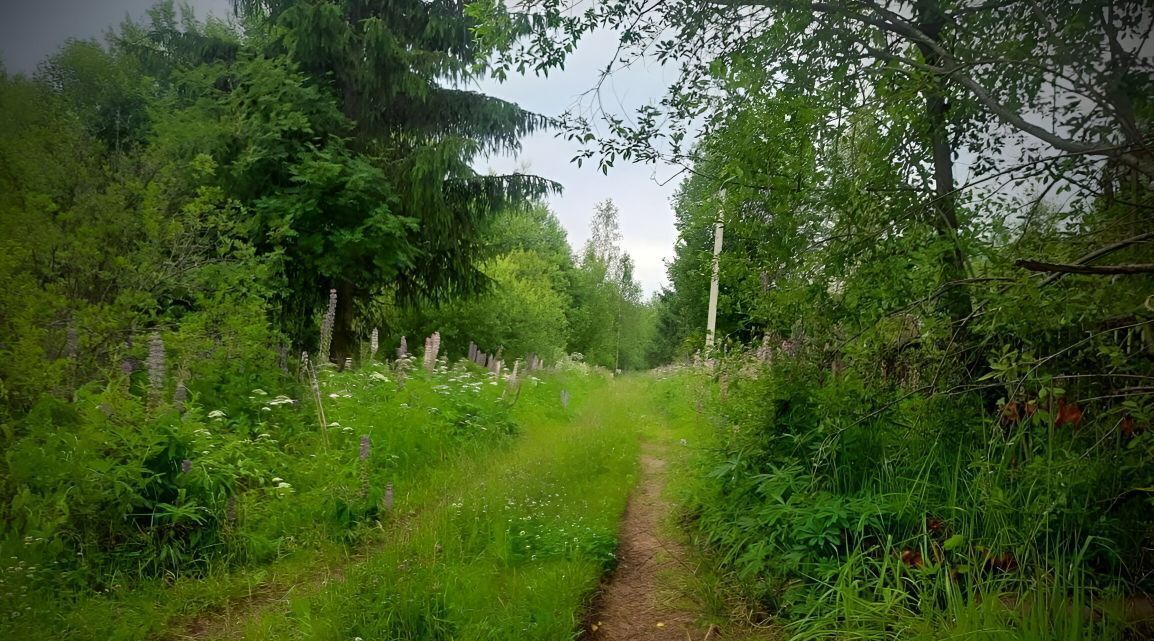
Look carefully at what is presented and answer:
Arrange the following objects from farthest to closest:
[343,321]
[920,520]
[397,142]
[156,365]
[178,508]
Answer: [397,142] → [343,321] → [156,365] → [178,508] → [920,520]

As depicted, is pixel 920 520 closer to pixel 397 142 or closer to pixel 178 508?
pixel 178 508

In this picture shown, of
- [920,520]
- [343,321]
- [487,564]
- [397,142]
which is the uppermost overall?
[397,142]

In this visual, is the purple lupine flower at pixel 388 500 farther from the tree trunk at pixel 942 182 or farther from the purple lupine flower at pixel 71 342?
the tree trunk at pixel 942 182

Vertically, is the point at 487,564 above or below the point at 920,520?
below

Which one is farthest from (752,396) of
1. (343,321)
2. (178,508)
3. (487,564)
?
(343,321)

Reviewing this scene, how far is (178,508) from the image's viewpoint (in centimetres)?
395

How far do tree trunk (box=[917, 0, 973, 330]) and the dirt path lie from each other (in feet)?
8.07

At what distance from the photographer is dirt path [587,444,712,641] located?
3523mm

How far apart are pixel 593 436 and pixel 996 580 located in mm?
5072

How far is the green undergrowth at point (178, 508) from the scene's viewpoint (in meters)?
3.29

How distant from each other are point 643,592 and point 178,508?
10.2 ft

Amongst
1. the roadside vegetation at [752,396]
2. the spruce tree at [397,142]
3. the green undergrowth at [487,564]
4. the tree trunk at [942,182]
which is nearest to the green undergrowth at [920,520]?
the roadside vegetation at [752,396]

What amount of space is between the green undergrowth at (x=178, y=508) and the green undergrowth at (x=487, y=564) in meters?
0.38

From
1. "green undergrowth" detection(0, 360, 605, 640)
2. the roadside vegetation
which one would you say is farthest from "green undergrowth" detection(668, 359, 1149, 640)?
"green undergrowth" detection(0, 360, 605, 640)
